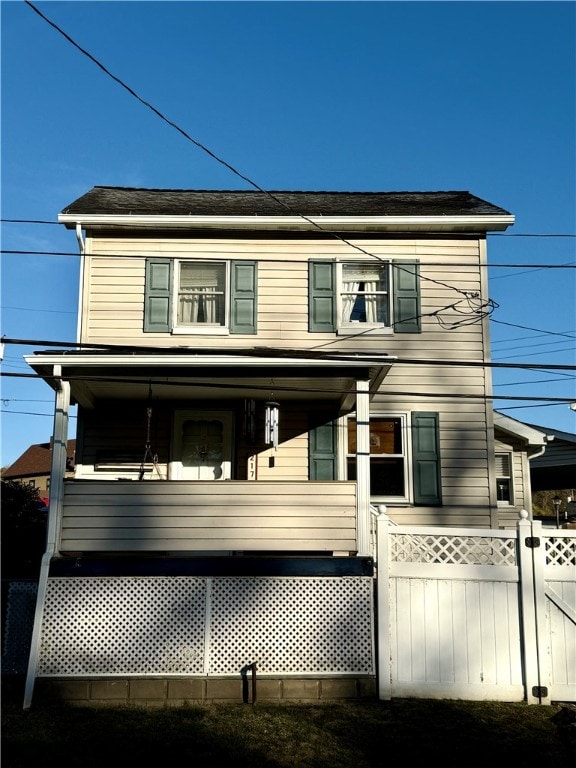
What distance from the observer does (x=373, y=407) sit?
13.8 metres

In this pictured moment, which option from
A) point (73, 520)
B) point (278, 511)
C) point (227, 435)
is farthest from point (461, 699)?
point (227, 435)

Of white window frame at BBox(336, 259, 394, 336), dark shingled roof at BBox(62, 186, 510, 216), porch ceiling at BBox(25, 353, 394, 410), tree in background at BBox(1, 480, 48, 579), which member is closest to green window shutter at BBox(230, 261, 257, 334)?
dark shingled roof at BBox(62, 186, 510, 216)

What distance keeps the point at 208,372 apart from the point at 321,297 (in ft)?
10.5

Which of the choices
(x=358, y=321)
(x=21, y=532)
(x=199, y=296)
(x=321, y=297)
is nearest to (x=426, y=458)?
(x=358, y=321)

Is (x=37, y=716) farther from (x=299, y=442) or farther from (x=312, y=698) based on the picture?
(x=299, y=442)

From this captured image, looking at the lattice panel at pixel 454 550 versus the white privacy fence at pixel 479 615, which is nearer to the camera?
the white privacy fence at pixel 479 615

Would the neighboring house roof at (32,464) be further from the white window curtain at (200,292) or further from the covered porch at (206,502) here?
the covered porch at (206,502)

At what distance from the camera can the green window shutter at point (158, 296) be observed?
45.6ft

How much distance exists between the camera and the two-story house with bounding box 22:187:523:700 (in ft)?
36.1

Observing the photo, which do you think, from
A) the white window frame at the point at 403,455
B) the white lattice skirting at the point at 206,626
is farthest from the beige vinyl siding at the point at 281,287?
the white lattice skirting at the point at 206,626

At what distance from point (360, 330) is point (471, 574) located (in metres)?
5.79

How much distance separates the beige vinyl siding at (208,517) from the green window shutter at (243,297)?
373cm

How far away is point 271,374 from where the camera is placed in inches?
463

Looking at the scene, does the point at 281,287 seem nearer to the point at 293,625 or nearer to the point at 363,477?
the point at 363,477
